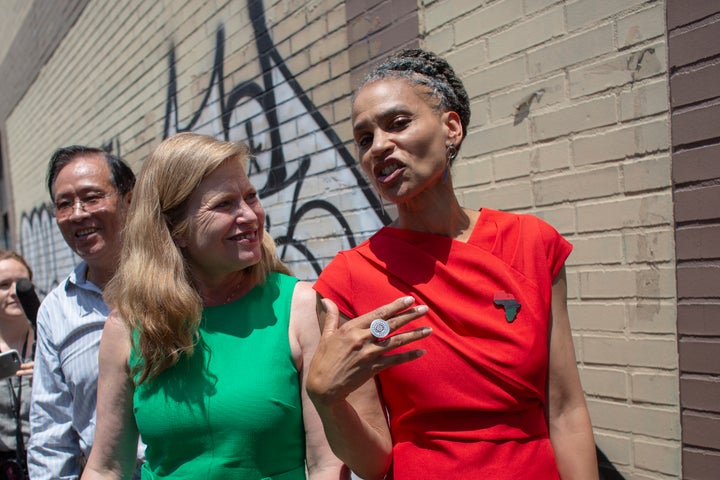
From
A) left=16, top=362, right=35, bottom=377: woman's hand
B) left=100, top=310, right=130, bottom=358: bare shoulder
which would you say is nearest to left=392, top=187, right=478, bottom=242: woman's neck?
left=100, top=310, right=130, bottom=358: bare shoulder

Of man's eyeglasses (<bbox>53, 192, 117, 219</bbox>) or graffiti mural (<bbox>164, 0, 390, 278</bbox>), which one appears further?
graffiti mural (<bbox>164, 0, 390, 278</bbox>)

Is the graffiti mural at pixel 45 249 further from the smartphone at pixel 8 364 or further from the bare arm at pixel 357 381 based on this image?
the bare arm at pixel 357 381

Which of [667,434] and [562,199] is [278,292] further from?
[667,434]

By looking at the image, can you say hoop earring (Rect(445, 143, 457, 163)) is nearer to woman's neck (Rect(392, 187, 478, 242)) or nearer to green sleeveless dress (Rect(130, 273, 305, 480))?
woman's neck (Rect(392, 187, 478, 242))

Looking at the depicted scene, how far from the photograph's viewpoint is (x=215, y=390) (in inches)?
70.2

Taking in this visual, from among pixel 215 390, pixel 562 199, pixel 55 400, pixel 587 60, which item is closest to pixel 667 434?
pixel 562 199

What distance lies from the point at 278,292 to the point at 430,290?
0.54 m

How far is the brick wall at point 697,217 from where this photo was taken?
196 cm

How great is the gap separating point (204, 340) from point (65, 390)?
2.86 feet

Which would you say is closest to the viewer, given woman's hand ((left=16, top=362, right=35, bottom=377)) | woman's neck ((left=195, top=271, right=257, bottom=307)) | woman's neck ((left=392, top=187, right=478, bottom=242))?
woman's neck ((left=392, top=187, right=478, bottom=242))

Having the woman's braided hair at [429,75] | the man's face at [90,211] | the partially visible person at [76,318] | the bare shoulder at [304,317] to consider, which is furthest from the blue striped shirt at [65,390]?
the woman's braided hair at [429,75]

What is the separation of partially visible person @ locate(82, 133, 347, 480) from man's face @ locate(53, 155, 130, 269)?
56cm

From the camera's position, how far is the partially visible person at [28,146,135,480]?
2350 mm

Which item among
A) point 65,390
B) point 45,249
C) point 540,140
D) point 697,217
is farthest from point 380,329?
point 45,249
